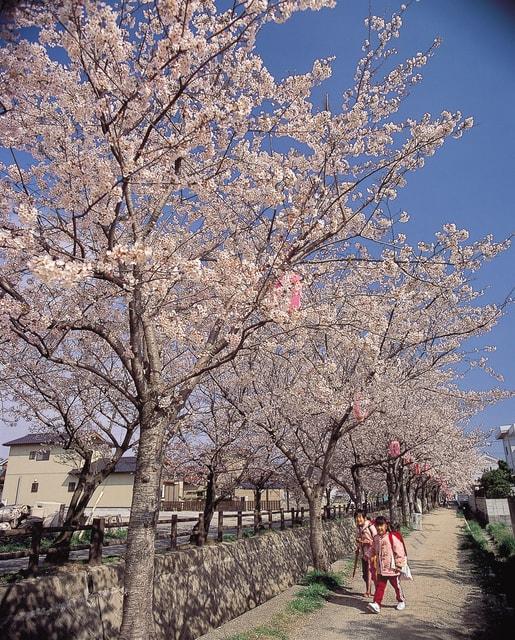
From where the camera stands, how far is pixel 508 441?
64938 mm

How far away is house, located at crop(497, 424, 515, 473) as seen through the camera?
207 feet

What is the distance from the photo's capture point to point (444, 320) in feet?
41.0

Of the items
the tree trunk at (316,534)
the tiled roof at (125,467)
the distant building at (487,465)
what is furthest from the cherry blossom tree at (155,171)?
the distant building at (487,465)

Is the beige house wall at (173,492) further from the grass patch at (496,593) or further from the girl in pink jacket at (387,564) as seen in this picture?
the girl in pink jacket at (387,564)

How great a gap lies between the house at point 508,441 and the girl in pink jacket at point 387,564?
61856 millimetres

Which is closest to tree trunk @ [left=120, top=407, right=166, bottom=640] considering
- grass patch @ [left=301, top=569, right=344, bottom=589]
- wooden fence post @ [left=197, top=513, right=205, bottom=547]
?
wooden fence post @ [left=197, top=513, right=205, bottom=547]

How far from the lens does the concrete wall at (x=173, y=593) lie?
223 inches

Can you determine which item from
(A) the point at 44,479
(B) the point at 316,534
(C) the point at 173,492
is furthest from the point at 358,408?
(C) the point at 173,492

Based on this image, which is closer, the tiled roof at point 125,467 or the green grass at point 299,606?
the green grass at point 299,606

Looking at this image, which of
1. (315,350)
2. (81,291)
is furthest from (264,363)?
(81,291)

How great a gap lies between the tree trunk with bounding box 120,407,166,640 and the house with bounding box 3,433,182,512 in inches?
1461

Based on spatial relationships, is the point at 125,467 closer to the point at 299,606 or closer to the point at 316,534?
the point at 316,534

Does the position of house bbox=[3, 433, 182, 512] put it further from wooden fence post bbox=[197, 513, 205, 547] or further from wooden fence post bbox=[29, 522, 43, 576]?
wooden fence post bbox=[29, 522, 43, 576]

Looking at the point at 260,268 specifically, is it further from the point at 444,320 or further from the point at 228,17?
the point at 444,320
